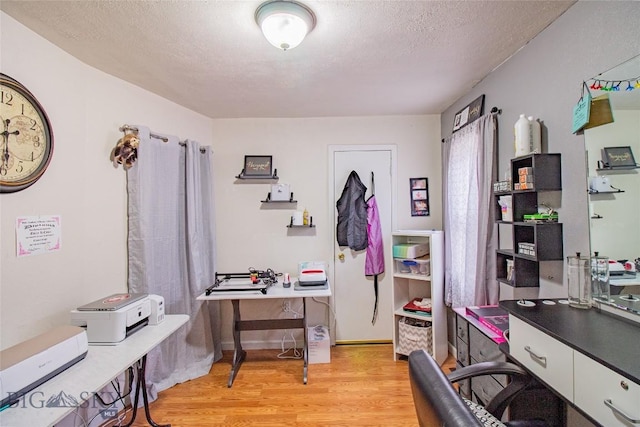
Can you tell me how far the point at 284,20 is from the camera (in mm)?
1377

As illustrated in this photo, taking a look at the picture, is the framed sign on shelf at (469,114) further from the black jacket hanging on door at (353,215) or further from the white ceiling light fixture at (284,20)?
the white ceiling light fixture at (284,20)

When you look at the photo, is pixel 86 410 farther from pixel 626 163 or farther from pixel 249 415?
pixel 626 163

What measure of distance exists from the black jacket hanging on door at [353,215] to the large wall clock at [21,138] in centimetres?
234

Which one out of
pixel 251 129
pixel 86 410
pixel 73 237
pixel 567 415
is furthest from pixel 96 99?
pixel 567 415

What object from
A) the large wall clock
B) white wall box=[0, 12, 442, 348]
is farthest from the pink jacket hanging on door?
the large wall clock

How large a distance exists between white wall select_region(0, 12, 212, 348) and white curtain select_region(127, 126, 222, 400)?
14 cm

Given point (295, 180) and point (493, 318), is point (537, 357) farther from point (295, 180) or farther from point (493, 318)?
point (295, 180)

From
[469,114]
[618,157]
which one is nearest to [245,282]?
[469,114]

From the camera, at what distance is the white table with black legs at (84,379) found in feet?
3.44

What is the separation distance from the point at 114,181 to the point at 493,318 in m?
2.83

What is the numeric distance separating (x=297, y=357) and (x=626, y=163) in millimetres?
2825

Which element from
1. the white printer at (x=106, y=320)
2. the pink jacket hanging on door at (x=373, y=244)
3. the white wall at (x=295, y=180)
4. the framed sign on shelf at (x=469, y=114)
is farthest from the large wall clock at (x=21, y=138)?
the framed sign on shelf at (x=469, y=114)

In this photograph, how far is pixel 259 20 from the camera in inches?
56.3

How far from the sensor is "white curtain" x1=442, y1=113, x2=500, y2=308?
2.07 meters
